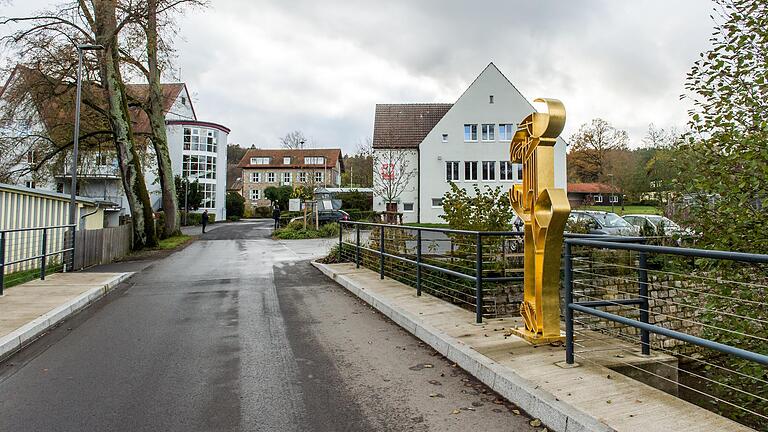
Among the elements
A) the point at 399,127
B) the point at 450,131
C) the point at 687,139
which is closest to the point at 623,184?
the point at 450,131

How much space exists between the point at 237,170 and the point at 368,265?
89312mm

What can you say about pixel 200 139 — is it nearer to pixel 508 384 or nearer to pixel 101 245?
pixel 101 245

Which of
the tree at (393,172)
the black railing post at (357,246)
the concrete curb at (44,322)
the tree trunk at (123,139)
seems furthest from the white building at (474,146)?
the concrete curb at (44,322)

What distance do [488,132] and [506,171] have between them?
338cm

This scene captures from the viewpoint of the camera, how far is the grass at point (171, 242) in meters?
23.3

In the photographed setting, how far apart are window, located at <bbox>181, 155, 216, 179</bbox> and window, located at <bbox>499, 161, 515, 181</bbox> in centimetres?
3501

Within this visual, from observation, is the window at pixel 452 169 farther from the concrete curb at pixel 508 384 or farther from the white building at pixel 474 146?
the concrete curb at pixel 508 384

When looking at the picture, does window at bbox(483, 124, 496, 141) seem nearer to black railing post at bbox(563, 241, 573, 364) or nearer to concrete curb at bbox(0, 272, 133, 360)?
concrete curb at bbox(0, 272, 133, 360)

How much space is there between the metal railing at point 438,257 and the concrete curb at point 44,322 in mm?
5323

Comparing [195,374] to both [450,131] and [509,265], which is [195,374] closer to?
[509,265]

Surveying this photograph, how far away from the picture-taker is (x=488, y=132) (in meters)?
41.3

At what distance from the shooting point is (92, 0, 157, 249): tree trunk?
21.6 meters

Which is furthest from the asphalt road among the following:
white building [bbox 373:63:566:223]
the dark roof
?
the dark roof

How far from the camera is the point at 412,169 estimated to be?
44.0 metres
